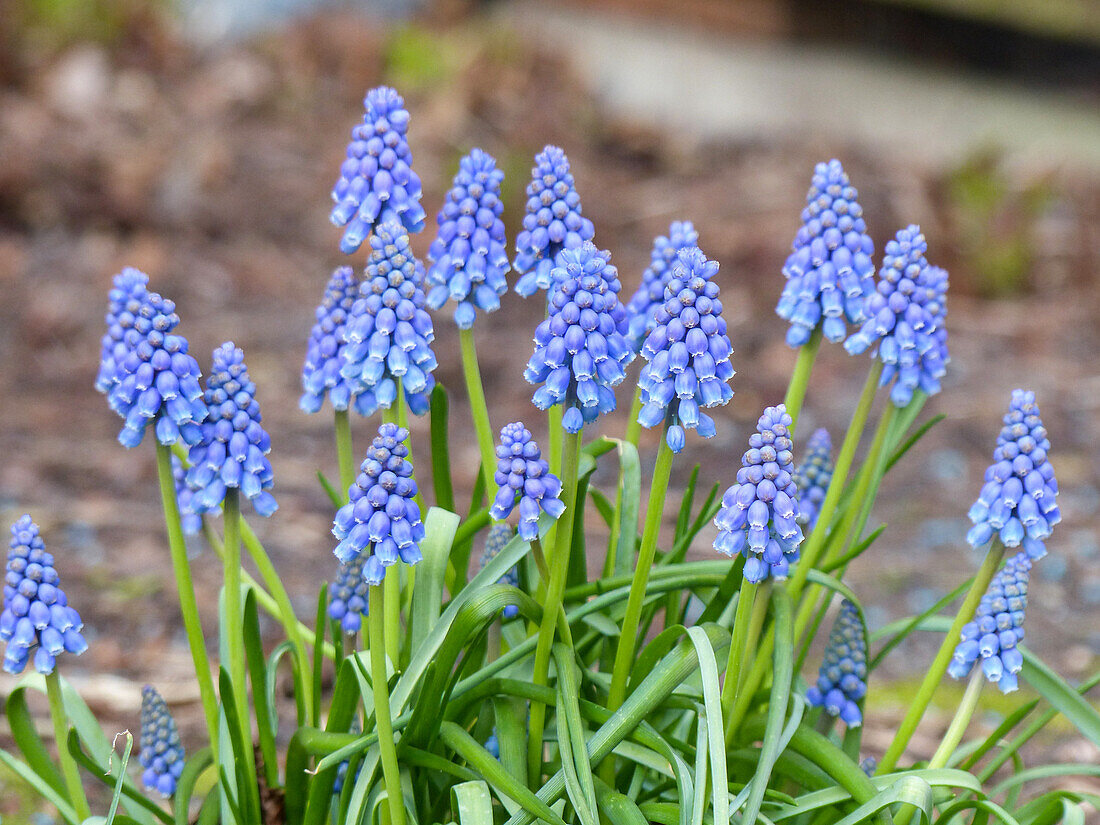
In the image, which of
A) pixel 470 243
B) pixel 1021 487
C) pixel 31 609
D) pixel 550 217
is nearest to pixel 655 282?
pixel 550 217

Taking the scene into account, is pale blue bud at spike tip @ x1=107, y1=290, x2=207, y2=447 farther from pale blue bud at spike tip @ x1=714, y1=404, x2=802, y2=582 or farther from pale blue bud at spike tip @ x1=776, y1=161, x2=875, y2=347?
pale blue bud at spike tip @ x1=776, y1=161, x2=875, y2=347

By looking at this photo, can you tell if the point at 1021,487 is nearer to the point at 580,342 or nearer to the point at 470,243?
the point at 580,342

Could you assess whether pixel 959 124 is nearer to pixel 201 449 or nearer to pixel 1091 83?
pixel 1091 83

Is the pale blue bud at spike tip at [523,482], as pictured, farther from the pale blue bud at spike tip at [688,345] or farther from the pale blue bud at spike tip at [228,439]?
the pale blue bud at spike tip at [228,439]

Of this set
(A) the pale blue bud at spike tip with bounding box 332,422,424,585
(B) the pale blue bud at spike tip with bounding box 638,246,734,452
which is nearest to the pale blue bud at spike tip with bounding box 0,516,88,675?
(A) the pale blue bud at spike tip with bounding box 332,422,424,585

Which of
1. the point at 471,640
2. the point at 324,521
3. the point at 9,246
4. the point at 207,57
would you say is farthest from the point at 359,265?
the point at 471,640

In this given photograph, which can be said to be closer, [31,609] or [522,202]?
[31,609]
